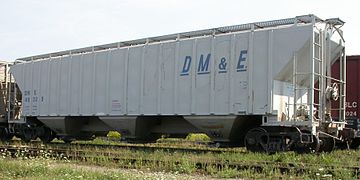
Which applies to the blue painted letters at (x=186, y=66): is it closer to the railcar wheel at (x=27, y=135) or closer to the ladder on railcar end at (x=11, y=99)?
the railcar wheel at (x=27, y=135)

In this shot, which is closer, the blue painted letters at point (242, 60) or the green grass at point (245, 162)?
the green grass at point (245, 162)

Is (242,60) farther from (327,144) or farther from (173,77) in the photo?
(327,144)

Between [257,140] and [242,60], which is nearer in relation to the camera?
[257,140]

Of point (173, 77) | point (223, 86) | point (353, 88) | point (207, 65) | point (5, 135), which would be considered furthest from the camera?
point (5, 135)

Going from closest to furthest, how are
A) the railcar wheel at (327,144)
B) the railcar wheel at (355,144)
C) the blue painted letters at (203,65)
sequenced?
the railcar wheel at (327,144) < the blue painted letters at (203,65) < the railcar wheel at (355,144)

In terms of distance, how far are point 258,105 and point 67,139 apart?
9.19m

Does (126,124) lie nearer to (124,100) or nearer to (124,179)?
(124,100)

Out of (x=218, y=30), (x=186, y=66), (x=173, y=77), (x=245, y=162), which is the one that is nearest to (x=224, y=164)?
(x=245, y=162)

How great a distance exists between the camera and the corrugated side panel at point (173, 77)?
12.9 metres

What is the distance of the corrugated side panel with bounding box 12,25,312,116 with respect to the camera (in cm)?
1288

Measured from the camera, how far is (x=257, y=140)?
12.8 metres

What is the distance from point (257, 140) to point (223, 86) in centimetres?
193

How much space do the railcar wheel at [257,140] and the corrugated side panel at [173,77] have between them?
553 millimetres

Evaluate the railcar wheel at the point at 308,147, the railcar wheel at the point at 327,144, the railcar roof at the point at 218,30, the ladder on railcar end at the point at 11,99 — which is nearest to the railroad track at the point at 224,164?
the railcar wheel at the point at 308,147
